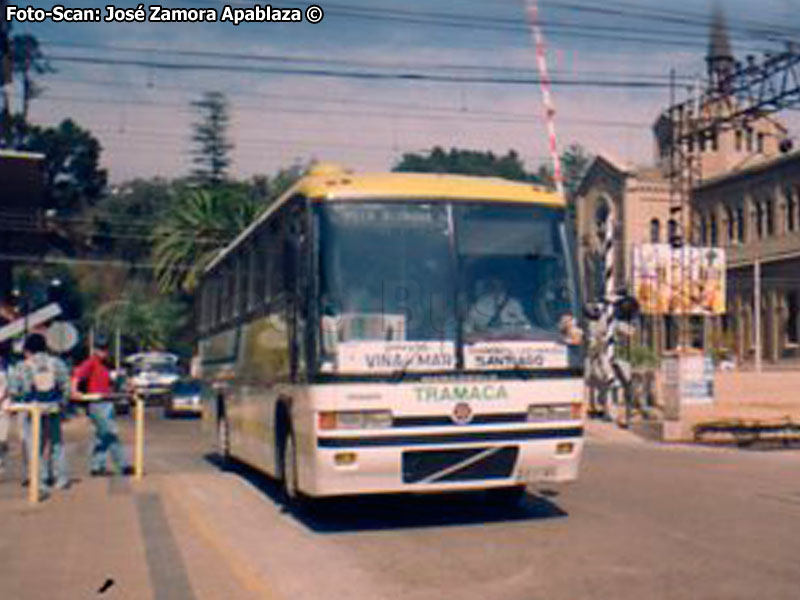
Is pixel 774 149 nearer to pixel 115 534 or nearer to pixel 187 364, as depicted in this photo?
pixel 187 364

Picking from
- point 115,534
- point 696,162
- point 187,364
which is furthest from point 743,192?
point 115,534

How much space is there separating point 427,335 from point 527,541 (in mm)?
2025

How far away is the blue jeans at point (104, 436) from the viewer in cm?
1582

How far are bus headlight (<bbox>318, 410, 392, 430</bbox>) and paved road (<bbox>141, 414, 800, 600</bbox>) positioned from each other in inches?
39.8

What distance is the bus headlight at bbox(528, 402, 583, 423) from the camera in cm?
1084

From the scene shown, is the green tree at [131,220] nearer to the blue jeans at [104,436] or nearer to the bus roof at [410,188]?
Answer: the blue jeans at [104,436]

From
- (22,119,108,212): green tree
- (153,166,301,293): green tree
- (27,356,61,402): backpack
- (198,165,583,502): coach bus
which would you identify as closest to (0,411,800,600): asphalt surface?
(198,165,583,502): coach bus

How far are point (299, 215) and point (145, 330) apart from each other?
71.9m

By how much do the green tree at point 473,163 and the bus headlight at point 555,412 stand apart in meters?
79.3

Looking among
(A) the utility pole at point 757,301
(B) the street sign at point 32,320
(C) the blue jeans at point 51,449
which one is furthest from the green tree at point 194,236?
(C) the blue jeans at point 51,449

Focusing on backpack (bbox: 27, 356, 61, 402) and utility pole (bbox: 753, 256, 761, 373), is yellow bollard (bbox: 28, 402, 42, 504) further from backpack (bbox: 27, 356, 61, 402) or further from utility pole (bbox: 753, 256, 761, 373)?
utility pole (bbox: 753, 256, 761, 373)

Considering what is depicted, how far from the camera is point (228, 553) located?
9844mm

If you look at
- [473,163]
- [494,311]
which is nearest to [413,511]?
[494,311]

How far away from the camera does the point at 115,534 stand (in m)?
11.0
